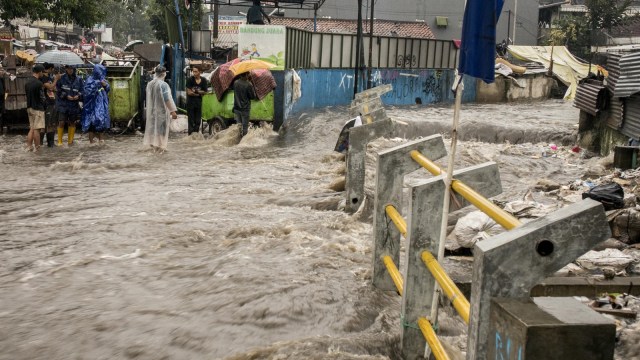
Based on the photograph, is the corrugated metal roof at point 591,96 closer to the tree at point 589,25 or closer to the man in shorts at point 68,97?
the man in shorts at point 68,97

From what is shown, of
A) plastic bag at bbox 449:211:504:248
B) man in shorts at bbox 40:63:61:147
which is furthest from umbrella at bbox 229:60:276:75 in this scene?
plastic bag at bbox 449:211:504:248

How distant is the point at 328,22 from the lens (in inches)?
1523

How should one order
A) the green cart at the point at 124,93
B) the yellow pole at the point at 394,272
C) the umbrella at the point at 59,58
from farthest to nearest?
the green cart at the point at 124,93 < the umbrella at the point at 59,58 < the yellow pole at the point at 394,272

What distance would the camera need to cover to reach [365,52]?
26.3m

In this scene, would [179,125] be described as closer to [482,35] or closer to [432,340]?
[482,35]

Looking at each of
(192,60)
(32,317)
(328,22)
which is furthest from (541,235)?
(328,22)

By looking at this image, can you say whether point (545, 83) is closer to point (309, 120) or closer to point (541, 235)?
point (309, 120)

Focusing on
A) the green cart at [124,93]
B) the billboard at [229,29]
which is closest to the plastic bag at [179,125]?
the green cart at [124,93]

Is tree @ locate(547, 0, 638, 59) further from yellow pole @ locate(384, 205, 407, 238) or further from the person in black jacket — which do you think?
yellow pole @ locate(384, 205, 407, 238)

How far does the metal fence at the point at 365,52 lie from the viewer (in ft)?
63.7

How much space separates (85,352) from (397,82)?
23589 millimetres

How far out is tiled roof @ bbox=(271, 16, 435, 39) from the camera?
3731 centimetres

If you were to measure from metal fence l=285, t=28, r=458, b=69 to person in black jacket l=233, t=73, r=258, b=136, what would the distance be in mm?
2647

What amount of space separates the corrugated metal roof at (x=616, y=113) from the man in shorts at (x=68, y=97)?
33.4 ft
